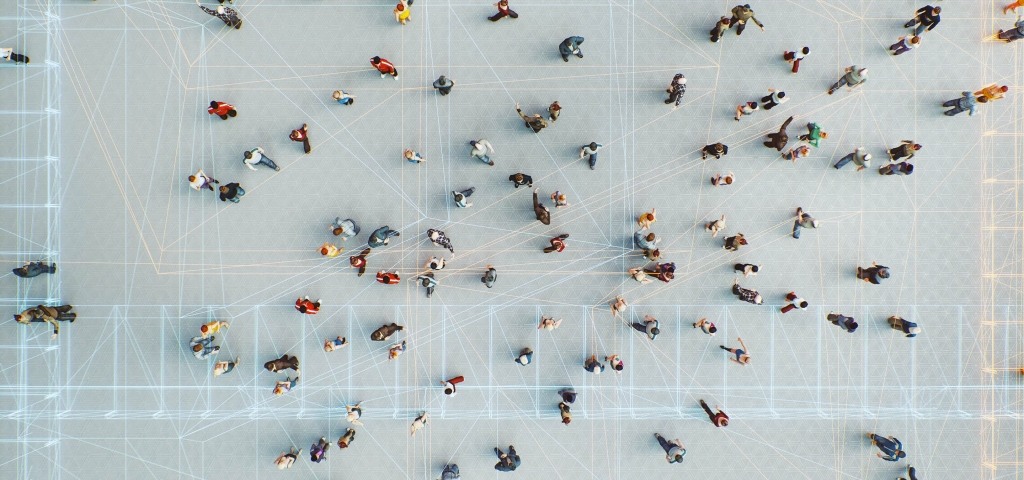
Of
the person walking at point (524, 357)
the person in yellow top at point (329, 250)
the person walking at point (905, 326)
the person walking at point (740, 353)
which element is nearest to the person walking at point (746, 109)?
the person walking at point (740, 353)

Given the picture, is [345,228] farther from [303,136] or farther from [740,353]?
[740,353]

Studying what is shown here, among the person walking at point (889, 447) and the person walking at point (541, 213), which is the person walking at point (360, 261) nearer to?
the person walking at point (541, 213)

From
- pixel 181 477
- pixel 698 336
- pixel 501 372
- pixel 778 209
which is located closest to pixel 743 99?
pixel 778 209

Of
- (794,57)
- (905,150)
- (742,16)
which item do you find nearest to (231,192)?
(742,16)

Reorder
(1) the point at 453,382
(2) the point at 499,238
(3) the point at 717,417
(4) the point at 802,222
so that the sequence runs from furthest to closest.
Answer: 1. (2) the point at 499,238
2. (1) the point at 453,382
3. (4) the point at 802,222
4. (3) the point at 717,417

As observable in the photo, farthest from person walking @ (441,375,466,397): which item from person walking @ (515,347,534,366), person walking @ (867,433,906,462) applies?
person walking @ (867,433,906,462)
